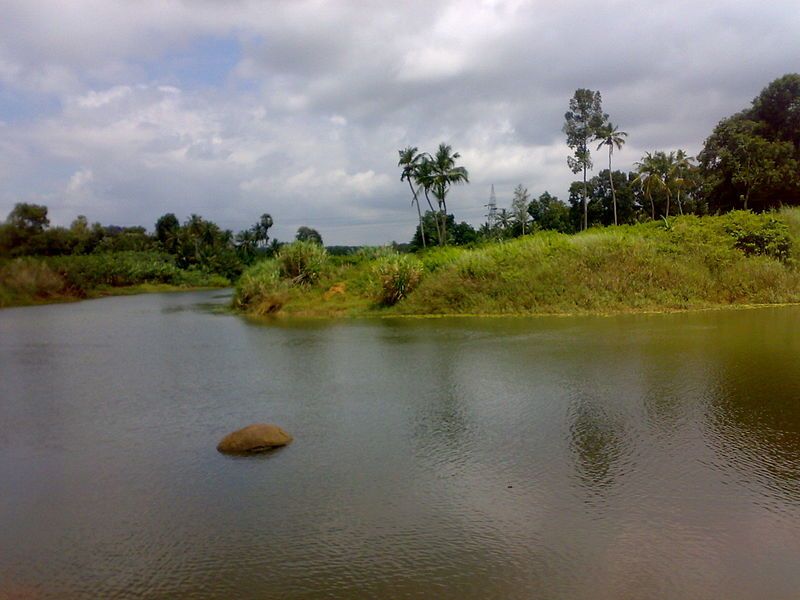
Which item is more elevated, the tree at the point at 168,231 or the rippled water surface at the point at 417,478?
the tree at the point at 168,231

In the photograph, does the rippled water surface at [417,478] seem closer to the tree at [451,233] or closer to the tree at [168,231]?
the tree at [451,233]

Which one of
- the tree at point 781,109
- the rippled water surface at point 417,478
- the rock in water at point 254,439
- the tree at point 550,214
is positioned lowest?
the rippled water surface at point 417,478

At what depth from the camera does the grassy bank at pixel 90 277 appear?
128 ft

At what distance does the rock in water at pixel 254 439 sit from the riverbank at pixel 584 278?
Result: 16.8 m

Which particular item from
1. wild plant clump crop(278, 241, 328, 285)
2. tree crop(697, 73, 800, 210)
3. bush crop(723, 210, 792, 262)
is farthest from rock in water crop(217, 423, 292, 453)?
tree crop(697, 73, 800, 210)

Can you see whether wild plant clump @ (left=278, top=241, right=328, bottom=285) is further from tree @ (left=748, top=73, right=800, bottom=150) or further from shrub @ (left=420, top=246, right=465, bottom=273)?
tree @ (left=748, top=73, right=800, bottom=150)

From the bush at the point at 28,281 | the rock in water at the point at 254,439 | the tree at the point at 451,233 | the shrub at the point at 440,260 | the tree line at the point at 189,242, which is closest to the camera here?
the rock in water at the point at 254,439

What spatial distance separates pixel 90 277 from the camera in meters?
51.3

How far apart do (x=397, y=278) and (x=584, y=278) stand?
760 cm

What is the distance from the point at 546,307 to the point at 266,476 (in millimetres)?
18286

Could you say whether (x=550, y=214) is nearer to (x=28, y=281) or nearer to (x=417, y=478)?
(x=28, y=281)

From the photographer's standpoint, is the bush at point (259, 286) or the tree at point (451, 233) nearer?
the bush at point (259, 286)

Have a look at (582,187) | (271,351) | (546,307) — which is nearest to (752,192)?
(582,187)

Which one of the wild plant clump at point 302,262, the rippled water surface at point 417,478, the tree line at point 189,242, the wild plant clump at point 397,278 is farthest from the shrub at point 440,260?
the tree line at point 189,242
